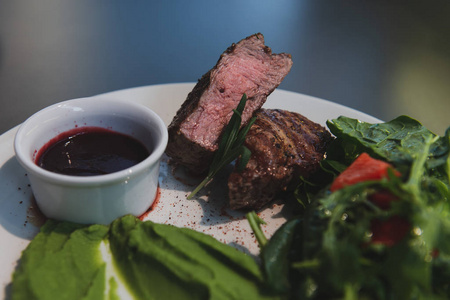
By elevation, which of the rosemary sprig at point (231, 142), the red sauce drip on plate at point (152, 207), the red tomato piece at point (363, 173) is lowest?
the red sauce drip on plate at point (152, 207)

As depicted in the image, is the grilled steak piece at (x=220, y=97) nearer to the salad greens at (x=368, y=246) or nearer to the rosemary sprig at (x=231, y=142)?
the rosemary sprig at (x=231, y=142)

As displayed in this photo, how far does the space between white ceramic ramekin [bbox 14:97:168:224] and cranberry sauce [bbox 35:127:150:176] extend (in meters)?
0.05

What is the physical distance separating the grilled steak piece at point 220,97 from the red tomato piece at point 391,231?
1.23m

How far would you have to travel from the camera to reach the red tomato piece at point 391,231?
6.16 ft

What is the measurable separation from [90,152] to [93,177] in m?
0.38

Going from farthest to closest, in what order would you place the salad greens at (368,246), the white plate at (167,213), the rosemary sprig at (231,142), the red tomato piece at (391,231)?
the rosemary sprig at (231,142) → the white plate at (167,213) → the red tomato piece at (391,231) → the salad greens at (368,246)

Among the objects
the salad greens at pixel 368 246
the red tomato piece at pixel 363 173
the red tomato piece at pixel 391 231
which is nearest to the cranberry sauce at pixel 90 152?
the salad greens at pixel 368 246

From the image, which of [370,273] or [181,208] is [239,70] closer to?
[181,208]

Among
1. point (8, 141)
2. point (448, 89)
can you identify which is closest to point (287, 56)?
point (8, 141)

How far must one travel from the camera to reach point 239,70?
2.93m

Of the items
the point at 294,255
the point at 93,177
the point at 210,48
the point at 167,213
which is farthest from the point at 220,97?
the point at 210,48

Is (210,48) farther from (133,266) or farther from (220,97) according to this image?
(133,266)

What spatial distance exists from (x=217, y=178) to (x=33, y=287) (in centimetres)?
145

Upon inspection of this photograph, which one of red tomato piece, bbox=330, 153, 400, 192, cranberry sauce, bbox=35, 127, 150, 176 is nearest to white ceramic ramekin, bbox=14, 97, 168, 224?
cranberry sauce, bbox=35, 127, 150, 176
